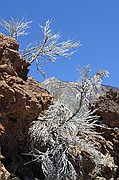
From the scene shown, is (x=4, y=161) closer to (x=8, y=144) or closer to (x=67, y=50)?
(x=8, y=144)

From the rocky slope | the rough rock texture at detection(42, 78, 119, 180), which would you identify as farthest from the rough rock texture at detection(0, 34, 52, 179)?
the rough rock texture at detection(42, 78, 119, 180)

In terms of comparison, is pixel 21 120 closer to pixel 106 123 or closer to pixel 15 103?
pixel 15 103

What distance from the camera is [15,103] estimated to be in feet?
24.3

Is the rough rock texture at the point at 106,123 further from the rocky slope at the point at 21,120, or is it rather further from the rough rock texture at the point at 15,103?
the rough rock texture at the point at 15,103

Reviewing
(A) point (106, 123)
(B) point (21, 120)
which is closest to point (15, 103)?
(B) point (21, 120)

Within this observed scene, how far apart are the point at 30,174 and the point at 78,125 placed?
1.68 m

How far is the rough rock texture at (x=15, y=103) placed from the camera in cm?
738

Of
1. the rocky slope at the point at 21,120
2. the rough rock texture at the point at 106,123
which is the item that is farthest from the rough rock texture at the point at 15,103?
the rough rock texture at the point at 106,123

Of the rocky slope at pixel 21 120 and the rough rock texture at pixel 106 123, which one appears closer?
the rocky slope at pixel 21 120

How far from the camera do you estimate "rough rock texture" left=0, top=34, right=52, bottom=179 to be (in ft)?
24.2

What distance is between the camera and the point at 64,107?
900cm

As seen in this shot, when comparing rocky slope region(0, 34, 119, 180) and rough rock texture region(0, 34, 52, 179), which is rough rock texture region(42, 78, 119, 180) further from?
rough rock texture region(0, 34, 52, 179)

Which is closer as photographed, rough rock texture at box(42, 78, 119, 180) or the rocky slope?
the rocky slope

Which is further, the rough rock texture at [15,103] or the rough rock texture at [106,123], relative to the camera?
the rough rock texture at [106,123]
